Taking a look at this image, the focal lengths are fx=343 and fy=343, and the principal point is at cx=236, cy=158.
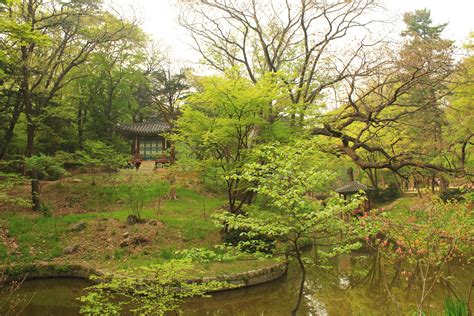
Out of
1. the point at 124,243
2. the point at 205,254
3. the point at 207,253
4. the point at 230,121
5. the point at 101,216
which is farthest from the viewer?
the point at 101,216

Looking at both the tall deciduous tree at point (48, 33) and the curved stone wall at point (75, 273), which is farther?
the tall deciduous tree at point (48, 33)

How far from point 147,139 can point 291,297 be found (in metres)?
22.9

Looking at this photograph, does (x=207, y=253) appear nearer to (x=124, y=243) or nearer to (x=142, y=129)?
(x=124, y=243)

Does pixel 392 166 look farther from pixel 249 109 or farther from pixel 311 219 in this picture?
pixel 311 219

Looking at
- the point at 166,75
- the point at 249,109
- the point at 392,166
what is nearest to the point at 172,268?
the point at 249,109

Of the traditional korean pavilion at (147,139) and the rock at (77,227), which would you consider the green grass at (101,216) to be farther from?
the traditional korean pavilion at (147,139)

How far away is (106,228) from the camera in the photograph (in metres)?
13.9

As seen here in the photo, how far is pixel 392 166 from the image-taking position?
11.7 metres

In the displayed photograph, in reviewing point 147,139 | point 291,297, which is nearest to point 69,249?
point 291,297

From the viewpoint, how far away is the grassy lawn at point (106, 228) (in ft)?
37.6

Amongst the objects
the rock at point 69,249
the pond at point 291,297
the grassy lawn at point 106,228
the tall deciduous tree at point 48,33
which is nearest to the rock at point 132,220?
the grassy lawn at point 106,228

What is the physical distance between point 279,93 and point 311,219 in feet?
23.1

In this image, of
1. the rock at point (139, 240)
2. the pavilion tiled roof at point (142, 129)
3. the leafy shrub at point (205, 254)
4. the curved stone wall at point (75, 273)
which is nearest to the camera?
the leafy shrub at point (205, 254)

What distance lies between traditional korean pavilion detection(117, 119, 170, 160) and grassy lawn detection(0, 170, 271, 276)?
7.75m
